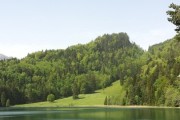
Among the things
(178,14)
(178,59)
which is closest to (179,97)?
(178,59)

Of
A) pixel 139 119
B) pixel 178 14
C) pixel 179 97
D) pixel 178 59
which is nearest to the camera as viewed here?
pixel 178 14

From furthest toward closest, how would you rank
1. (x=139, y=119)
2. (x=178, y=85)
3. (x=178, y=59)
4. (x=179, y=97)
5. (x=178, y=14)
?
(x=139, y=119) → (x=179, y=97) → (x=178, y=85) → (x=178, y=59) → (x=178, y=14)

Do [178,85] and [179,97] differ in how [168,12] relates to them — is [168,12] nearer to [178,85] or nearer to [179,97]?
[178,85]

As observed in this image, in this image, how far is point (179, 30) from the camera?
31.4m

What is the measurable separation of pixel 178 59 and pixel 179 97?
16345 millimetres

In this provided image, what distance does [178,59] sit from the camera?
106 feet

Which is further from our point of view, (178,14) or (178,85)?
(178,85)

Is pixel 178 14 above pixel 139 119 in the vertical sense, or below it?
above

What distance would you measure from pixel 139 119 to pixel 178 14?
8120 centimetres

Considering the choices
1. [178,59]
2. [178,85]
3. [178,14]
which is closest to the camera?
[178,14]

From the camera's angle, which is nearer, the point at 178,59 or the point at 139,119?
the point at 178,59

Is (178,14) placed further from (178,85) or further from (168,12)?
(178,85)

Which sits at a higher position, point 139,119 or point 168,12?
point 168,12

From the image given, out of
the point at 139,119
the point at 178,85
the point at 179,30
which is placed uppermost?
the point at 179,30
